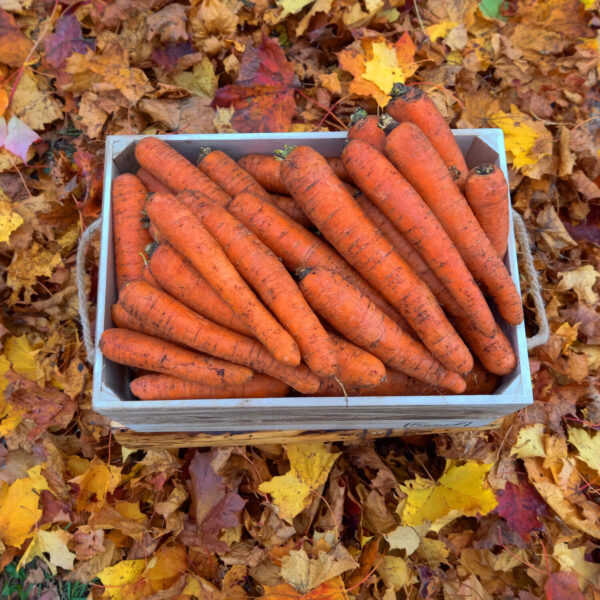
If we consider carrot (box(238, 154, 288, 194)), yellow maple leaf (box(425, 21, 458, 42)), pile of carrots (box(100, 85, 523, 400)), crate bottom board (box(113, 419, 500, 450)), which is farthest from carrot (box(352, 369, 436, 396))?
yellow maple leaf (box(425, 21, 458, 42))

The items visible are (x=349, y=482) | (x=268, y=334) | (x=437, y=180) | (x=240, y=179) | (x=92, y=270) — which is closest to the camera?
(x=268, y=334)

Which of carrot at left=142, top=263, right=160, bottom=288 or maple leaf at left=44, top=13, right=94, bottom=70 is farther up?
maple leaf at left=44, top=13, right=94, bottom=70

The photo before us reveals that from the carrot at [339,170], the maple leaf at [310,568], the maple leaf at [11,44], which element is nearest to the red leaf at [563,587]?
the maple leaf at [310,568]

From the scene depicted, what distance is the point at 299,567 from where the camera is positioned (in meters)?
1.42

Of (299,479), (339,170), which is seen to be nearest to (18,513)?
(299,479)

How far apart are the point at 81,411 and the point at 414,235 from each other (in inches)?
53.9

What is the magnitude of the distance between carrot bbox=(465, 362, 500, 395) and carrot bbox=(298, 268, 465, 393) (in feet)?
0.46

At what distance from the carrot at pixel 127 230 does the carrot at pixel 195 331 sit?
0.19 metres

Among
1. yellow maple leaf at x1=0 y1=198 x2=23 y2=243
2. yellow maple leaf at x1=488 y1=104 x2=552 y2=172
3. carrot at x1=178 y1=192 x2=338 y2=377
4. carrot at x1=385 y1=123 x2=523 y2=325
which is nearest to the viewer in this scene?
carrot at x1=178 y1=192 x2=338 y2=377

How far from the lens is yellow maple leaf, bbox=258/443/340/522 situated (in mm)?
1550

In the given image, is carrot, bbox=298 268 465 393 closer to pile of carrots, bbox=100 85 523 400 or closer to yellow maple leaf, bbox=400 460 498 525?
pile of carrots, bbox=100 85 523 400

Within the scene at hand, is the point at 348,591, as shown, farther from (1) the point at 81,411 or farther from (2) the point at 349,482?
(1) the point at 81,411

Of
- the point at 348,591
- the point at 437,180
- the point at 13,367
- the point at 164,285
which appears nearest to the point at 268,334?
the point at 164,285

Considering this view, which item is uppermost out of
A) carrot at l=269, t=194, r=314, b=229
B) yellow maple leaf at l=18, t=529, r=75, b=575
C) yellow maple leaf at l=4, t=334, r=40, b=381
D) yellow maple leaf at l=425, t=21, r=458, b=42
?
yellow maple leaf at l=425, t=21, r=458, b=42
